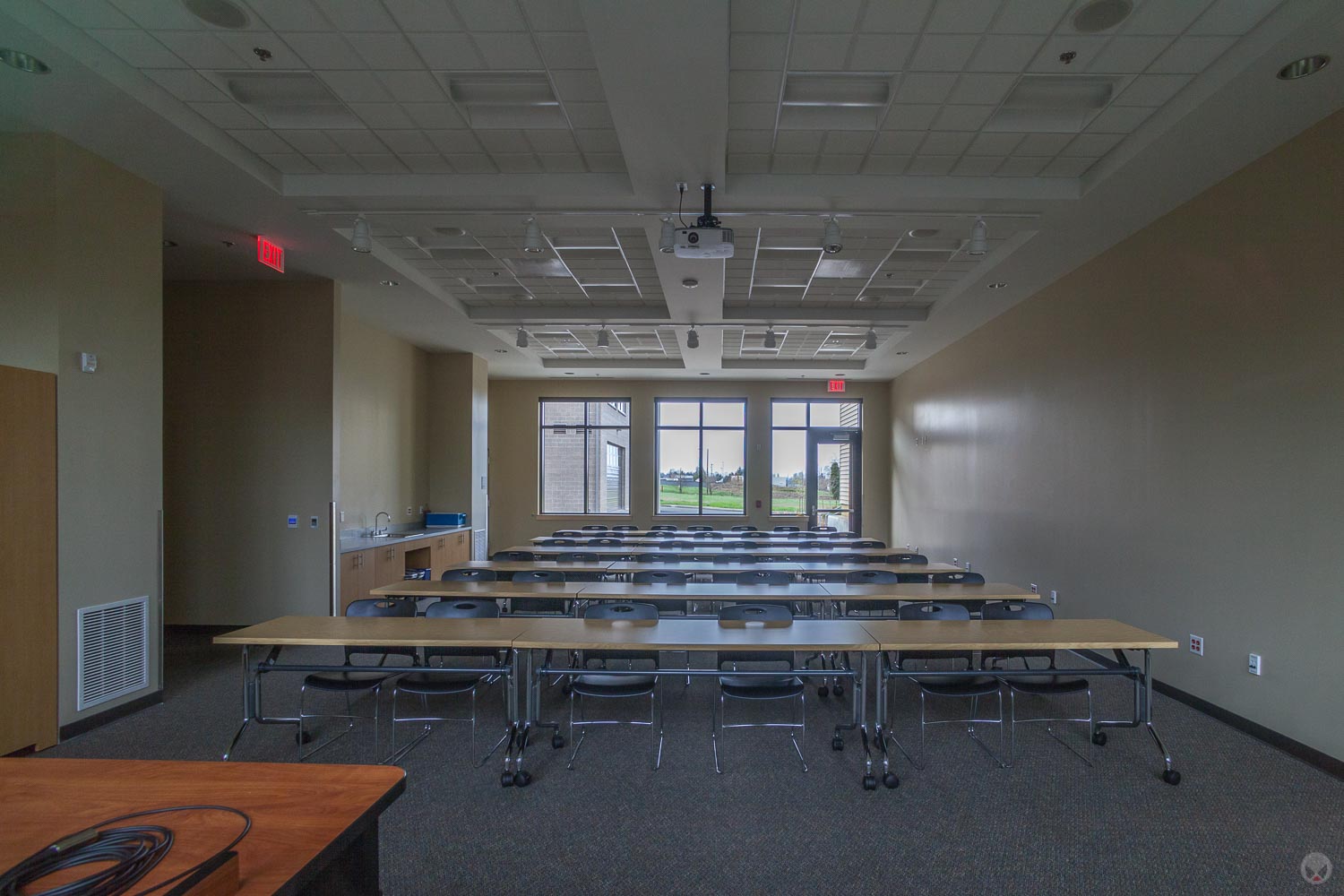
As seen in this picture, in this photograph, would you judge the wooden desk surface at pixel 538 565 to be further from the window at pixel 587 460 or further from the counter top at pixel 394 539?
the window at pixel 587 460

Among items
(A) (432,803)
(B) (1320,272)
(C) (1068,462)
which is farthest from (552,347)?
(B) (1320,272)

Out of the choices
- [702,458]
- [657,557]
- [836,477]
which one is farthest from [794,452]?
[657,557]

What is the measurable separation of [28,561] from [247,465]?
2.99 m

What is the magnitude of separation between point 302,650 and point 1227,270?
8.20 metres

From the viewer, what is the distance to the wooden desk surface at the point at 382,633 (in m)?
3.43

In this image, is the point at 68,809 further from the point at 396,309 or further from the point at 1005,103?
the point at 396,309

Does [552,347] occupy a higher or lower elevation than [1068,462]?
higher

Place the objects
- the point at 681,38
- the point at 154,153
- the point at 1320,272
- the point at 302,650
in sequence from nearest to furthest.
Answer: the point at 681,38
the point at 1320,272
the point at 154,153
the point at 302,650

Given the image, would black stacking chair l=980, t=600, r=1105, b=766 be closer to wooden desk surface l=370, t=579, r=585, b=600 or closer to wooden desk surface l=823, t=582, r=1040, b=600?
wooden desk surface l=823, t=582, r=1040, b=600

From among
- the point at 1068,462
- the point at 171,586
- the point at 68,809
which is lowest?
the point at 171,586

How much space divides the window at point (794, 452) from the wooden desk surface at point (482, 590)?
8.41m

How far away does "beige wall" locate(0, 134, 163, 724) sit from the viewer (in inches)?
156

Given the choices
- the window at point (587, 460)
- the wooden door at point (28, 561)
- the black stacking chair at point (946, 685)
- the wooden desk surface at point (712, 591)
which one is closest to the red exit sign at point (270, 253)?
the wooden door at point (28, 561)

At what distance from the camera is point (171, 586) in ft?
21.7
